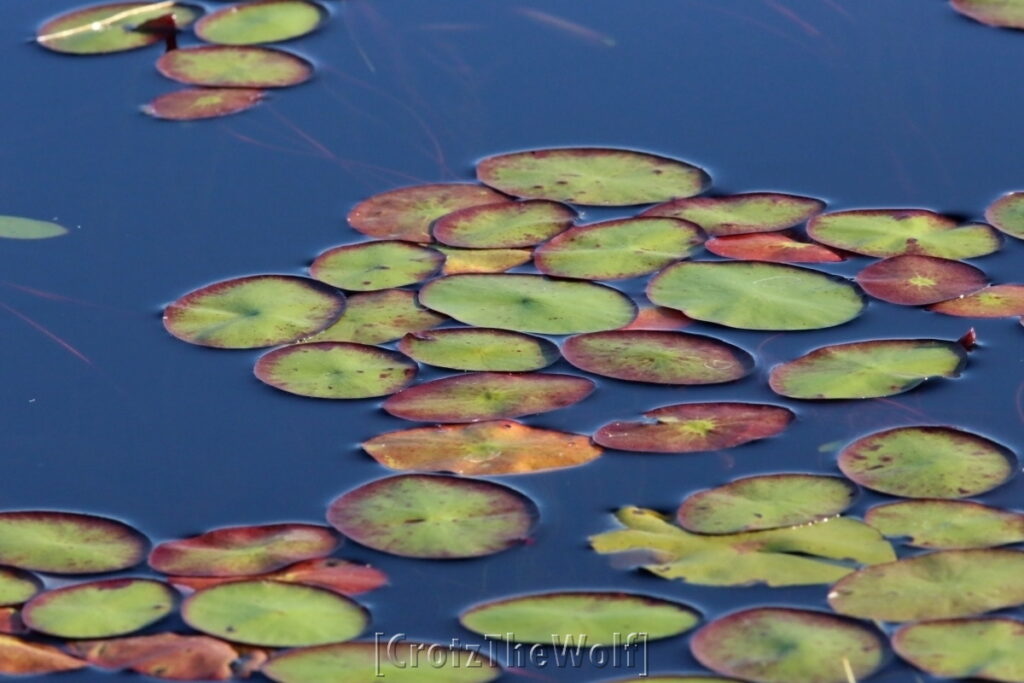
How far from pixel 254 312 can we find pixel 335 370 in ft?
1.00

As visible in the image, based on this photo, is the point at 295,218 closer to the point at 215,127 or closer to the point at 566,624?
the point at 215,127

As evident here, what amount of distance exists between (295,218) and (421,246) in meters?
0.36

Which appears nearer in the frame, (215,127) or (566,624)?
(566,624)

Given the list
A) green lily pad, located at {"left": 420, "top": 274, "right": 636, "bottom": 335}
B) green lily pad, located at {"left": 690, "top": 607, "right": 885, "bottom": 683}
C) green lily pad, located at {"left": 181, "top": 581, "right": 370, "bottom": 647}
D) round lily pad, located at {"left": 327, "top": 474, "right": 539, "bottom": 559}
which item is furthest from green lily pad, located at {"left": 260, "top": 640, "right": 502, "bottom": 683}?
green lily pad, located at {"left": 420, "top": 274, "right": 636, "bottom": 335}

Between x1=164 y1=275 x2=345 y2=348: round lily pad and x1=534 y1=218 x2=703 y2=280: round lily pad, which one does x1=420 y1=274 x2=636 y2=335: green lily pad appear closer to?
x1=534 y1=218 x2=703 y2=280: round lily pad

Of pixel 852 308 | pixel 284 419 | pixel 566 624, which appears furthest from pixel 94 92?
pixel 566 624

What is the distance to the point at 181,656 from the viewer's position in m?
2.55

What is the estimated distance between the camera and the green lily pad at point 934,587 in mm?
2562

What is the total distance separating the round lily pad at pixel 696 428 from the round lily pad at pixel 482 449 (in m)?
0.07

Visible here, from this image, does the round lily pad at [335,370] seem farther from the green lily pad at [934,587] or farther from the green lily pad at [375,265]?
the green lily pad at [934,587]

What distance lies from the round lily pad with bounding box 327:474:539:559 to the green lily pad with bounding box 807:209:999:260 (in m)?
1.17

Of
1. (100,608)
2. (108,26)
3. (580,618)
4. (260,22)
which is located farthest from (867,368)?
(108,26)

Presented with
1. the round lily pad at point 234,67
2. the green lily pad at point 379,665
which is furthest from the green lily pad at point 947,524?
the round lily pad at point 234,67

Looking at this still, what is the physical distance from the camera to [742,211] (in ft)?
12.3
